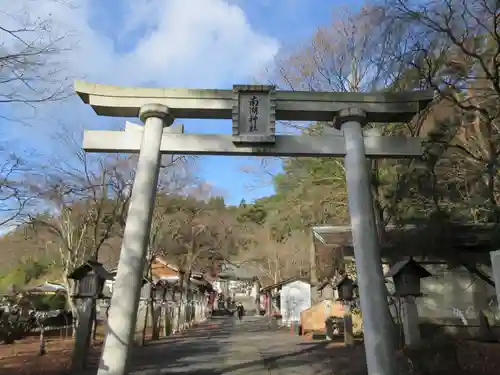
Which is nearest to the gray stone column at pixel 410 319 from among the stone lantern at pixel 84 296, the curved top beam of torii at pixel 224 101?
the curved top beam of torii at pixel 224 101

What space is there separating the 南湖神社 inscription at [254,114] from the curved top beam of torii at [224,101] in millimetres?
168

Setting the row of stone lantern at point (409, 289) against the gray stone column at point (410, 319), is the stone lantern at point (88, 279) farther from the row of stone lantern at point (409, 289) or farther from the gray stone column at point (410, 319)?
the gray stone column at point (410, 319)

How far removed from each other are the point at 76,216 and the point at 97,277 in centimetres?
584

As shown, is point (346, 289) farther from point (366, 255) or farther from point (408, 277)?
point (366, 255)

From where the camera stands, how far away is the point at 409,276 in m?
10.2

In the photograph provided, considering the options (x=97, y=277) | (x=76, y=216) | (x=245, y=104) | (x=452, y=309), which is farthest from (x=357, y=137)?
(x=76, y=216)

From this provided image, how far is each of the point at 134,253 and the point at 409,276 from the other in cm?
641

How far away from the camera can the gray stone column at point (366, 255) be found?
7562mm

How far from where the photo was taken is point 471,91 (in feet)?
31.0

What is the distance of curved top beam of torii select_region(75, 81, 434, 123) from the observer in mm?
9141

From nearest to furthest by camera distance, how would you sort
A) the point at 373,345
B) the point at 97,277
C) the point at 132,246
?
1. the point at 373,345
2. the point at 132,246
3. the point at 97,277

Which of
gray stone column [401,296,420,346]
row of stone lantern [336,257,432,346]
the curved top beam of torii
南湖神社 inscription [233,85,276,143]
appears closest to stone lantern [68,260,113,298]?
the curved top beam of torii

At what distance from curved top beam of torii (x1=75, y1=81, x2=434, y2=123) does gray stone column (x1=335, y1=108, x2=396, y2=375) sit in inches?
15.8

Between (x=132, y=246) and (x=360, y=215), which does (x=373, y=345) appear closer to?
(x=360, y=215)
